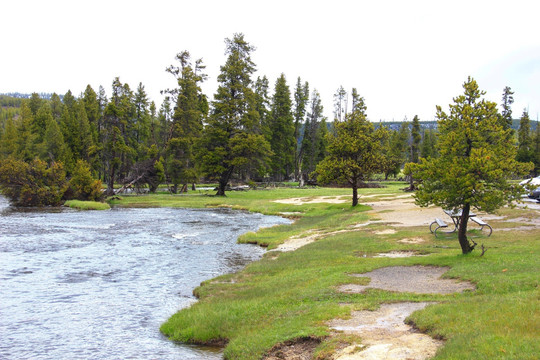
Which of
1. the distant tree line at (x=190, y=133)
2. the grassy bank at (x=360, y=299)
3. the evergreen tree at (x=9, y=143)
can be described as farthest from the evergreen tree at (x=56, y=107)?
the grassy bank at (x=360, y=299)

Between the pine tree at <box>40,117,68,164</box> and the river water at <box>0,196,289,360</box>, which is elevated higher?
the pine tree at <box>40,117,68,164</box>

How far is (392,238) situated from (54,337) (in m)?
15.4

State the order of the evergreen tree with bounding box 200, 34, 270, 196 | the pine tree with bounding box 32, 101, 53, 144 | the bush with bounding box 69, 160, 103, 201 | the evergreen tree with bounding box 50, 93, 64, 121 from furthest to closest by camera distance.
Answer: the evergreen tree with bounding box 50, 93, 64, 121
the pine tree with bounding box 32, 101, 53, 144
the evergreen tree with bounding box 200, 34, 270, 196
the bush with bounding box 69, 160, 103, 201

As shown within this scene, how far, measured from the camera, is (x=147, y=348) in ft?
36.0

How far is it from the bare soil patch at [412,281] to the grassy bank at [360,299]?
1.30ft

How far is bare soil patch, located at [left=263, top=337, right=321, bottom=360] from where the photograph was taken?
347 inches

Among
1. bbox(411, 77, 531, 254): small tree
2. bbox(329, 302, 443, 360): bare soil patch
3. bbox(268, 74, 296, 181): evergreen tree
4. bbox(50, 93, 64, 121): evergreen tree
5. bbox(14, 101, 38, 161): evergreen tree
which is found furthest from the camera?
bbox(268, 74, 296, 181): evergreen tree

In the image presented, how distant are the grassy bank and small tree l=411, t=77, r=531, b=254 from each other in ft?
6.89

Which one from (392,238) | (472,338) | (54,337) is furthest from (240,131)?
(472,338)

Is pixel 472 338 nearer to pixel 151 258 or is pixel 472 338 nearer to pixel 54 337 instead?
pixel 54 337

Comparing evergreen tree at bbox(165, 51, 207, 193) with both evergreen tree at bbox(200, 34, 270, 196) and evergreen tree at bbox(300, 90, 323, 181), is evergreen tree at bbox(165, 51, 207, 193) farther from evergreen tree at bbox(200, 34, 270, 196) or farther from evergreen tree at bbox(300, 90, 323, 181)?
evergreen tree at bbox(300, 90, 323, 181)

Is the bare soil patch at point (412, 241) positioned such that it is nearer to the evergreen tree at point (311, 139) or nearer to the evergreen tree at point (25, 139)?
the evergreen tree at point (25, 139)

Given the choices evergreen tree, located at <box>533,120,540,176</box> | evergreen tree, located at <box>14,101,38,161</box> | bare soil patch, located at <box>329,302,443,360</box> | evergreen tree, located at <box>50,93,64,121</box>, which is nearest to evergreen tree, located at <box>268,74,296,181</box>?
evergreen tree, located at <box>14,101,38,161</box>

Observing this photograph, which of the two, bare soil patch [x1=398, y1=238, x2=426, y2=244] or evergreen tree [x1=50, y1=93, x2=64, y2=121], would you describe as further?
evergreen tree [x1=50, y1=93, x2=64, y2=121]
